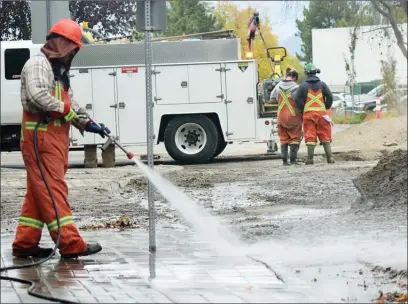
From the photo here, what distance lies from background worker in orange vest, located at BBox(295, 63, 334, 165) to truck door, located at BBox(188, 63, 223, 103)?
→ 10.2 feet

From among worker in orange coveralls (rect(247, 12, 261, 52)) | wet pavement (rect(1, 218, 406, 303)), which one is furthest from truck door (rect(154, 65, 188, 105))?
wet pavement (rect(1, 218, 406, 303))

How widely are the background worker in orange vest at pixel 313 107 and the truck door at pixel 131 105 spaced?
3964 mm

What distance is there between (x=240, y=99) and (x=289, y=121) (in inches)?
99.7

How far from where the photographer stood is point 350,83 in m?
21.4

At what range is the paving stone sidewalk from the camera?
7059mm

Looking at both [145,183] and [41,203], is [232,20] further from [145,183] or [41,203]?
[41,203]

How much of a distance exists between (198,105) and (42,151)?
13.4m

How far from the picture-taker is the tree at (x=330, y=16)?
1434cm

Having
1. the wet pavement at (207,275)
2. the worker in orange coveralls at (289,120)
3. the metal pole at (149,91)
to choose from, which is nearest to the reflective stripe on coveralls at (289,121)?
the worker in orange coveralls at (289,120)

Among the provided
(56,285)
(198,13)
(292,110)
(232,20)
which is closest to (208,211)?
(56,285)

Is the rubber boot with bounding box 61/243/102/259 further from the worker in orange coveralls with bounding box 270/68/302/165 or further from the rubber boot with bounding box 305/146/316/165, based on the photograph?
the worker in orange coveralls with bounding box 270/68/302/165

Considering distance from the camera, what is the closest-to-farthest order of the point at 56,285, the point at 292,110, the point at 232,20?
the point at 56,285 < the point at 292,110 < the point at 232,20

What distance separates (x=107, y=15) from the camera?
20609 millimetres

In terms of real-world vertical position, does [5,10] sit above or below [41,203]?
above
